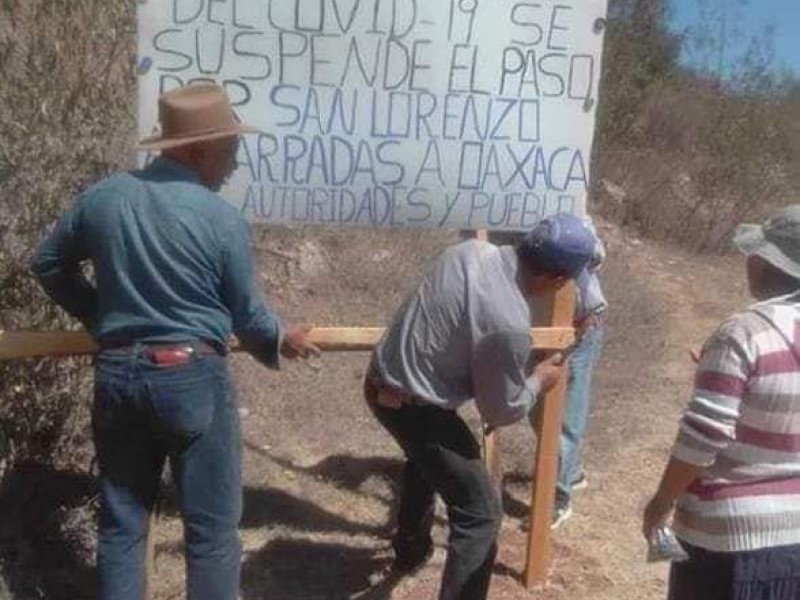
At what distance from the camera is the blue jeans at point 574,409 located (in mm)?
5438

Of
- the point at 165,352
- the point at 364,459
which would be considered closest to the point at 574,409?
the point at 364,459

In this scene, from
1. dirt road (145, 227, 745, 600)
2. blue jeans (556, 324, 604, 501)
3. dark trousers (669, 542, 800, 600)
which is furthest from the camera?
blue jeans (556, 324, 604, 501)

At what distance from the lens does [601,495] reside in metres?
6.10

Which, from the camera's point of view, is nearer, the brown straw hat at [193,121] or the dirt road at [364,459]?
the brown straw hat at [193,121]

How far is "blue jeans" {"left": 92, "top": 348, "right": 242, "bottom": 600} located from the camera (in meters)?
3.49

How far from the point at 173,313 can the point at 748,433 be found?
4.92ft

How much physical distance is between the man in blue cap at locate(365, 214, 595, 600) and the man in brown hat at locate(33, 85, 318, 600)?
508 mm

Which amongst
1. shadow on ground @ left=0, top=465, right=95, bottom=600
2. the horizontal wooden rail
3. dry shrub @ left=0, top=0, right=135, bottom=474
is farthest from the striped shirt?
dry shrub @ left=0, top=0, right=135, bottom=474

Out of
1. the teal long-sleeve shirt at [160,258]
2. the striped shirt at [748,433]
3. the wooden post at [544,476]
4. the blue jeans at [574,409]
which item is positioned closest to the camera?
the striped shirt at [748,433]

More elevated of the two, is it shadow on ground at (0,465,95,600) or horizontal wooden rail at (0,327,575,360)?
horizontal wooden rail at (0,327,575,360)

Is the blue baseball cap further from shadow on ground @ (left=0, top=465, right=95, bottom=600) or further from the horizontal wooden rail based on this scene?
shadow on ground @ (left=0, top=465, right=95, bottom=600)

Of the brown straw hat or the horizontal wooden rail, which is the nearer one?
the brown straw hat

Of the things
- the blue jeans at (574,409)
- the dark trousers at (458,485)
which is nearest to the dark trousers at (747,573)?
the dark trousers at (458,485)

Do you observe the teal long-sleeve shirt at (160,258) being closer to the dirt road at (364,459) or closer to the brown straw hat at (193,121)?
the brown straw hat at (193,121)
